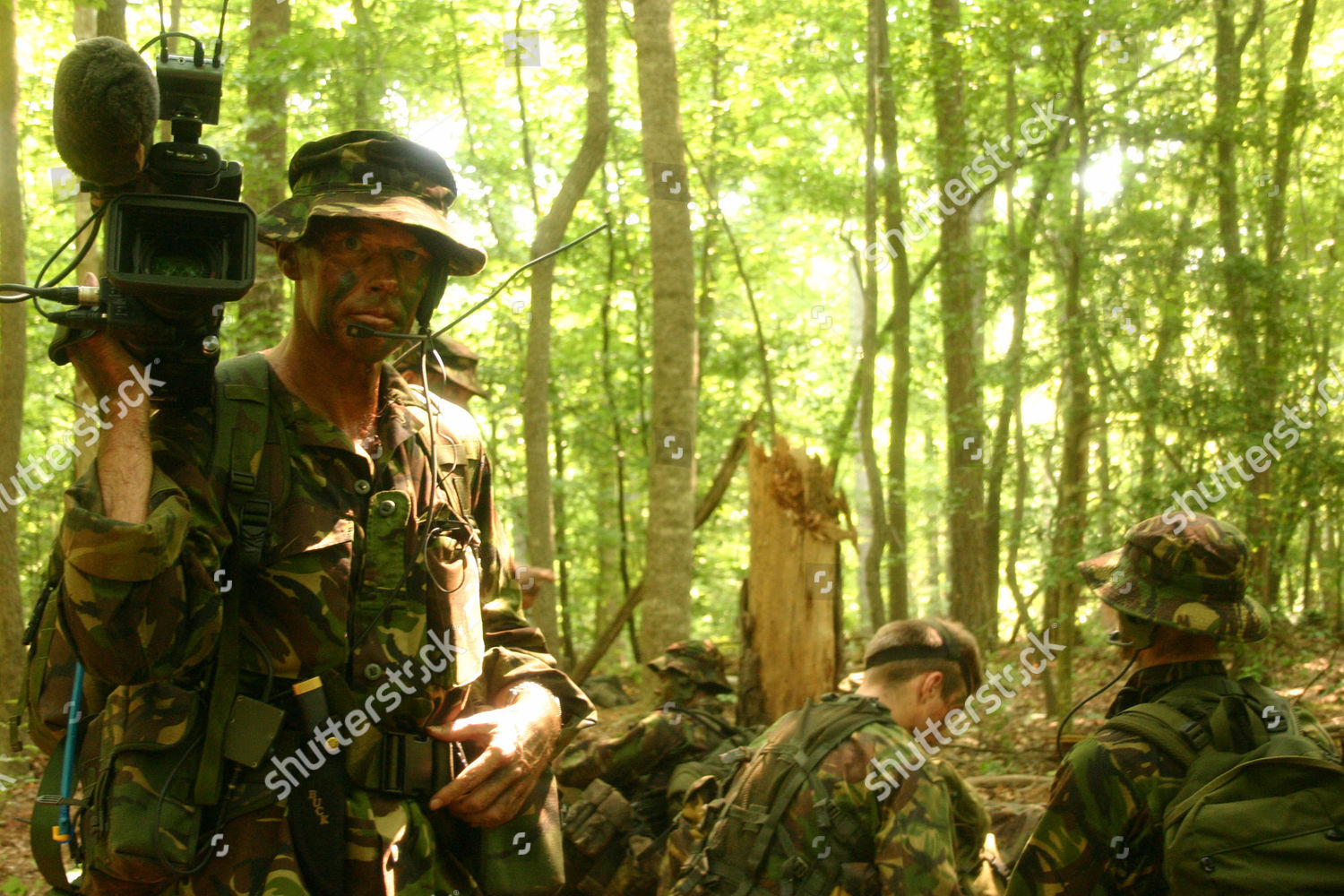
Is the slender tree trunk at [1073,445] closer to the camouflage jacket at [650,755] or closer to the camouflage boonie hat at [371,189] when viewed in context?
the camouflage jacket at [650,755]

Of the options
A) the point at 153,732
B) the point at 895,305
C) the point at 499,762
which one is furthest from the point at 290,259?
the point at 895,305

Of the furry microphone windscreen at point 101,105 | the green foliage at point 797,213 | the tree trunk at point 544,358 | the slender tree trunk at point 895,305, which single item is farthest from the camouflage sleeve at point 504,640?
the slender tree trunk at point 895,305

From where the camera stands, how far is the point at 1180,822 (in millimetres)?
2627

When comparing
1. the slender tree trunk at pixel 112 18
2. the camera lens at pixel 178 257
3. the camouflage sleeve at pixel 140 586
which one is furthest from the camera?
the slender tree trunk at pixel 112 18

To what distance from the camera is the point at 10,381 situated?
29.2ft

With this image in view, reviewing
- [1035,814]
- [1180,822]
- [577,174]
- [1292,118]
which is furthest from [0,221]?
[1292,118]

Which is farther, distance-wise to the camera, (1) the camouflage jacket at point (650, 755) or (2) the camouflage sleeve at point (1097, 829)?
(1) the camouflage jacket at point (650, 755)

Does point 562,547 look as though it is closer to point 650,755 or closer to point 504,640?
point 650,755

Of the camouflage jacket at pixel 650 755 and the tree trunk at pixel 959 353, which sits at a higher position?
the tree trunk at pixel 959 353

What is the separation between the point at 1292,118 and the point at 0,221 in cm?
1059

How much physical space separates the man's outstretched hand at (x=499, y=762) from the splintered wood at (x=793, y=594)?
4917 millimetres

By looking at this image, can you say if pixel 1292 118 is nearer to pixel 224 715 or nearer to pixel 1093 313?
pixel 1093 313

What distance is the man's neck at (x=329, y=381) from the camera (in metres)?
2.40

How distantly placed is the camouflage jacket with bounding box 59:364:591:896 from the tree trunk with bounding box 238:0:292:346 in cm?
594
